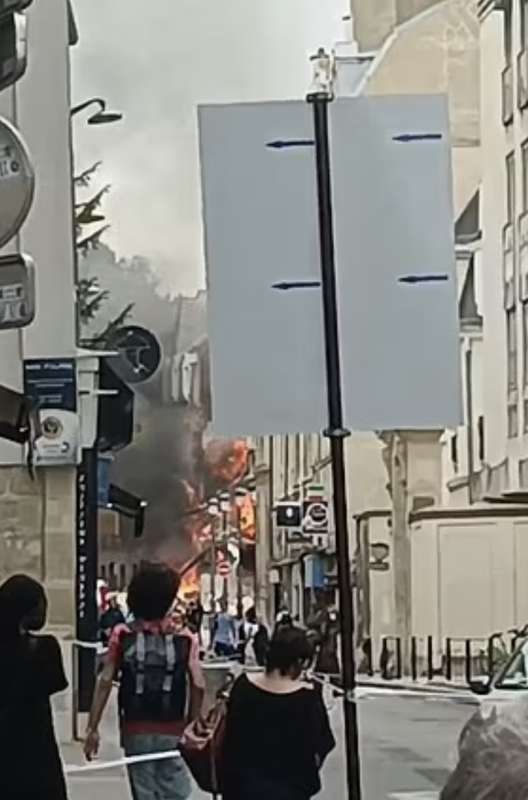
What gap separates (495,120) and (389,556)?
14671 mm

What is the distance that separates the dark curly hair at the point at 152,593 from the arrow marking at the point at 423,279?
3.88 metres

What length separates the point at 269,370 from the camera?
6.34 metres

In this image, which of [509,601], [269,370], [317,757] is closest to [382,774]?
[317,757]

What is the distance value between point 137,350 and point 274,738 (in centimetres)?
2247

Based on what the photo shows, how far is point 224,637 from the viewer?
49.8 meters

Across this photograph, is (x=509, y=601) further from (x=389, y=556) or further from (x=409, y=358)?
(x=409, y=358)

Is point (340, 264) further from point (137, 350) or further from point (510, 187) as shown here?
point (510, 187)

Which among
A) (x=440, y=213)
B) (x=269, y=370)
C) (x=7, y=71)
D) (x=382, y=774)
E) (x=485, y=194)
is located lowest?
(x=382, y=774)

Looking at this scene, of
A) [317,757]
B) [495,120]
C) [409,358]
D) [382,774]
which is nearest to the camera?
[409,358]

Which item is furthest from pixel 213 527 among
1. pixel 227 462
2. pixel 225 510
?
pixel 227 462

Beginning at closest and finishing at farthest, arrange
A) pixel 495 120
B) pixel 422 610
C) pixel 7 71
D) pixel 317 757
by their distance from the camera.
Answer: pixel 7 71 → pixel 317 757 → pixel 495 120 → pixel 422 610

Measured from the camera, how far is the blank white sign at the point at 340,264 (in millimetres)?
6285

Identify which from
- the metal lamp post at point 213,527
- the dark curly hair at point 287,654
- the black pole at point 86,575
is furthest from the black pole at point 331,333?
the metal lamp post at point 213,527

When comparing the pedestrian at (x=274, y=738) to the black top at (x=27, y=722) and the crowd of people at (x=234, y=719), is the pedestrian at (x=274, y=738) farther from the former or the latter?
the black top at (x=27, y=722)
